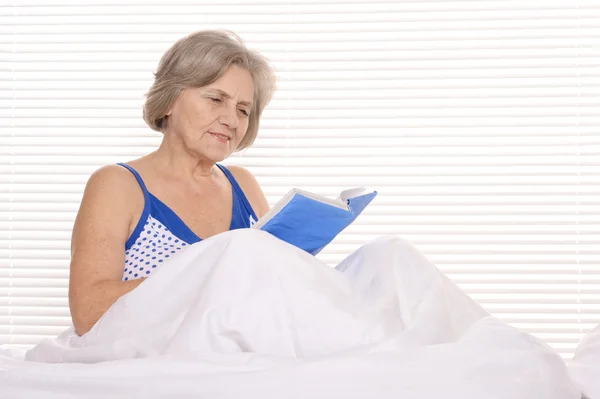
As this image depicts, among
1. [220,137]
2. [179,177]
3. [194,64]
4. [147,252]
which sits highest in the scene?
[194,64]

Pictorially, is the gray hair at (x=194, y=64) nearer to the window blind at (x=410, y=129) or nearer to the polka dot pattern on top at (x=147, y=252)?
the polka dot pattern on top at (x=147, y=252)

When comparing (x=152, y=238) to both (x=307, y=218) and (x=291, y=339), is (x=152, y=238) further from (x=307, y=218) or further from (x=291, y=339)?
(x=291, y=339)

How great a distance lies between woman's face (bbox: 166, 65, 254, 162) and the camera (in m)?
1.85

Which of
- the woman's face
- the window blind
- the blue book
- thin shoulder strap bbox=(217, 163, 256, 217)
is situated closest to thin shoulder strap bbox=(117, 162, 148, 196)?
the woman's face

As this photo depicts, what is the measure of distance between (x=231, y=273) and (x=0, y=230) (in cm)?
188

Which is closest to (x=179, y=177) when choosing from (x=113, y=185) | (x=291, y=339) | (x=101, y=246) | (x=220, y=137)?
(x=220, y=137)

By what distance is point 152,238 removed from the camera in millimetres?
1734

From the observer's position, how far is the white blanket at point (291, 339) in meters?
0.98

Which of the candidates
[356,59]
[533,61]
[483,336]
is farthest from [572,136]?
[483,336]

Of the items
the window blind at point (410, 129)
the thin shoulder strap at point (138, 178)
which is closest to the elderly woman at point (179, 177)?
the thin shoulder strap at point (138, 178)

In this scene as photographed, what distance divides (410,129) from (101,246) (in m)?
1.37

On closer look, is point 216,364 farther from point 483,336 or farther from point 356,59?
point 356,59

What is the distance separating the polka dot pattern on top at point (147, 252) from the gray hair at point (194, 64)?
33 centimetres

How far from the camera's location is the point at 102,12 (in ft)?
8.90
